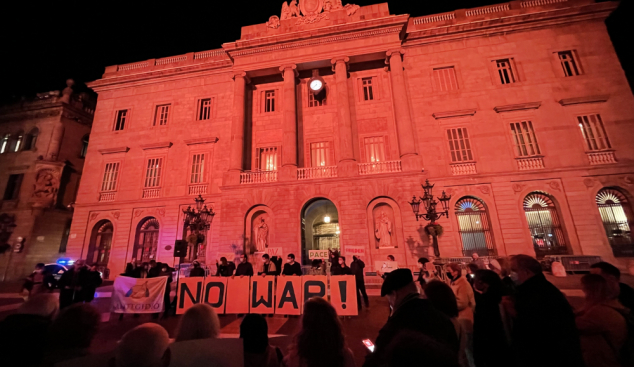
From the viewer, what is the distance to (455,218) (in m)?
16.5

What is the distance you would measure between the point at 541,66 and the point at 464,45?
507cm

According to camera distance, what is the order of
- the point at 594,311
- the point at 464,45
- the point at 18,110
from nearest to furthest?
the point at 594,311 < the point at 464,45 < the point at 18,110

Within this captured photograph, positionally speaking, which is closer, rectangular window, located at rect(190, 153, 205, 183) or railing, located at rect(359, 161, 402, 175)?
railing, located at rect(359, 161, 402, 175)

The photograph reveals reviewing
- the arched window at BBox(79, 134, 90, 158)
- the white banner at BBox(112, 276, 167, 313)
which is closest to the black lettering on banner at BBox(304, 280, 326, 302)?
the white banner at BBox(112, 276, 167, 313)

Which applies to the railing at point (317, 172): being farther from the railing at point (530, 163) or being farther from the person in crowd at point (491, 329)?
the person in crowd at point (491, 329)

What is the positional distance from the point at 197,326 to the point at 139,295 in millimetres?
8042

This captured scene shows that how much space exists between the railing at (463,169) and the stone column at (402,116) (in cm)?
272

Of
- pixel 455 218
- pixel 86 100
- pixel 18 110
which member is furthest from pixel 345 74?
pixel 18 110

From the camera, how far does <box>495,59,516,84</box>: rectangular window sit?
725 inches

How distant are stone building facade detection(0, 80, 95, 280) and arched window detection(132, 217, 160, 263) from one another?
7698 mm

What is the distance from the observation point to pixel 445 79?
19.1m

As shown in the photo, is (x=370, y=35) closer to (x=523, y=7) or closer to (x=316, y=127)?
(x=316, y=127)

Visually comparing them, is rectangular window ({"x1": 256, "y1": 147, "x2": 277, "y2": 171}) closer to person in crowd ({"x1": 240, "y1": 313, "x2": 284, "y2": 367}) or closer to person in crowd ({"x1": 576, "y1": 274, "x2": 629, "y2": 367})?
person in crowd ({"x1": 240, "y1": 313, "x2": 284, "y2": 367})

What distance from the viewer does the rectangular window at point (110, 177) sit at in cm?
2106
